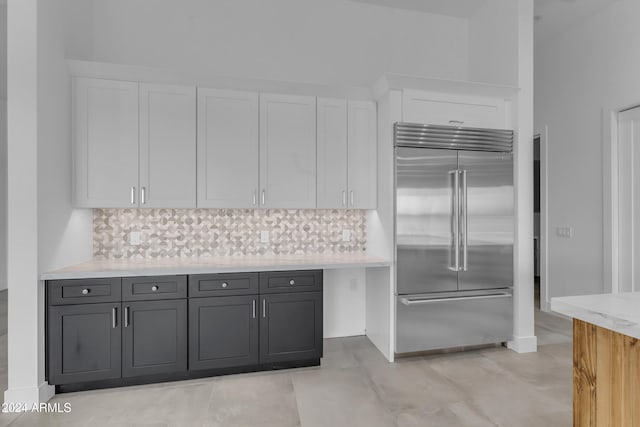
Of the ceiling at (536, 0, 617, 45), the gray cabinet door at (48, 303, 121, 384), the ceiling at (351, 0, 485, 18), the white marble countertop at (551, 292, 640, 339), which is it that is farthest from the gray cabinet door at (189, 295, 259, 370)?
the ceiling at (536, 0, 617, 45)

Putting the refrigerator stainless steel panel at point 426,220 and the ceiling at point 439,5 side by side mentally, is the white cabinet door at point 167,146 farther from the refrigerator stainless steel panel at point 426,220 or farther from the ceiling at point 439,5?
the ceiling at point 439,5

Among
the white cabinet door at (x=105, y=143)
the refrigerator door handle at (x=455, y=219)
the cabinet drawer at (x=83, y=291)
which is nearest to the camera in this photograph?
the cabinet drawer at (x=83, y=291)

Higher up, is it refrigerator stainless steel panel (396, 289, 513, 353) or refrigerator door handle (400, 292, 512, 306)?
refrigerator door handle (400, 292, 512, 306)

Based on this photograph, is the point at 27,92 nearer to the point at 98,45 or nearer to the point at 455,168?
the point at 98,45

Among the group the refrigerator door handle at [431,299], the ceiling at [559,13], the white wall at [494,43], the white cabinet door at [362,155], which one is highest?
the ceiling at [559,13]

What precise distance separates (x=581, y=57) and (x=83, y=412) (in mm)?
5851

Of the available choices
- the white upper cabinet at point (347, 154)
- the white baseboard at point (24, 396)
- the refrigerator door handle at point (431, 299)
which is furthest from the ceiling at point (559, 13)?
the white baseboard at point (24, 396)

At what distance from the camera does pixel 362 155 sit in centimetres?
337

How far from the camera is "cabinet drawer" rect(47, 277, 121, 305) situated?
2.49m

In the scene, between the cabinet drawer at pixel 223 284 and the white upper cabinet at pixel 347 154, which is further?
the white upper cabinet at pixel 347 154

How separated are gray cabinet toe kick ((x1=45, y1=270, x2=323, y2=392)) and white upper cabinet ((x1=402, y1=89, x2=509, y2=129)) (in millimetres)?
1651

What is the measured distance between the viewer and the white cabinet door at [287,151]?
10.4ft

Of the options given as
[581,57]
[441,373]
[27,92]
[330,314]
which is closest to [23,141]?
[27,92]

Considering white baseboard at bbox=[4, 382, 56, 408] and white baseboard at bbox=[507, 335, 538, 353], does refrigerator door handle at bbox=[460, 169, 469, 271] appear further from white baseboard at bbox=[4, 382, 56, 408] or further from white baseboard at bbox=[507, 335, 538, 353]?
white baseboard at bbox=[4, 382, 56, 408]
